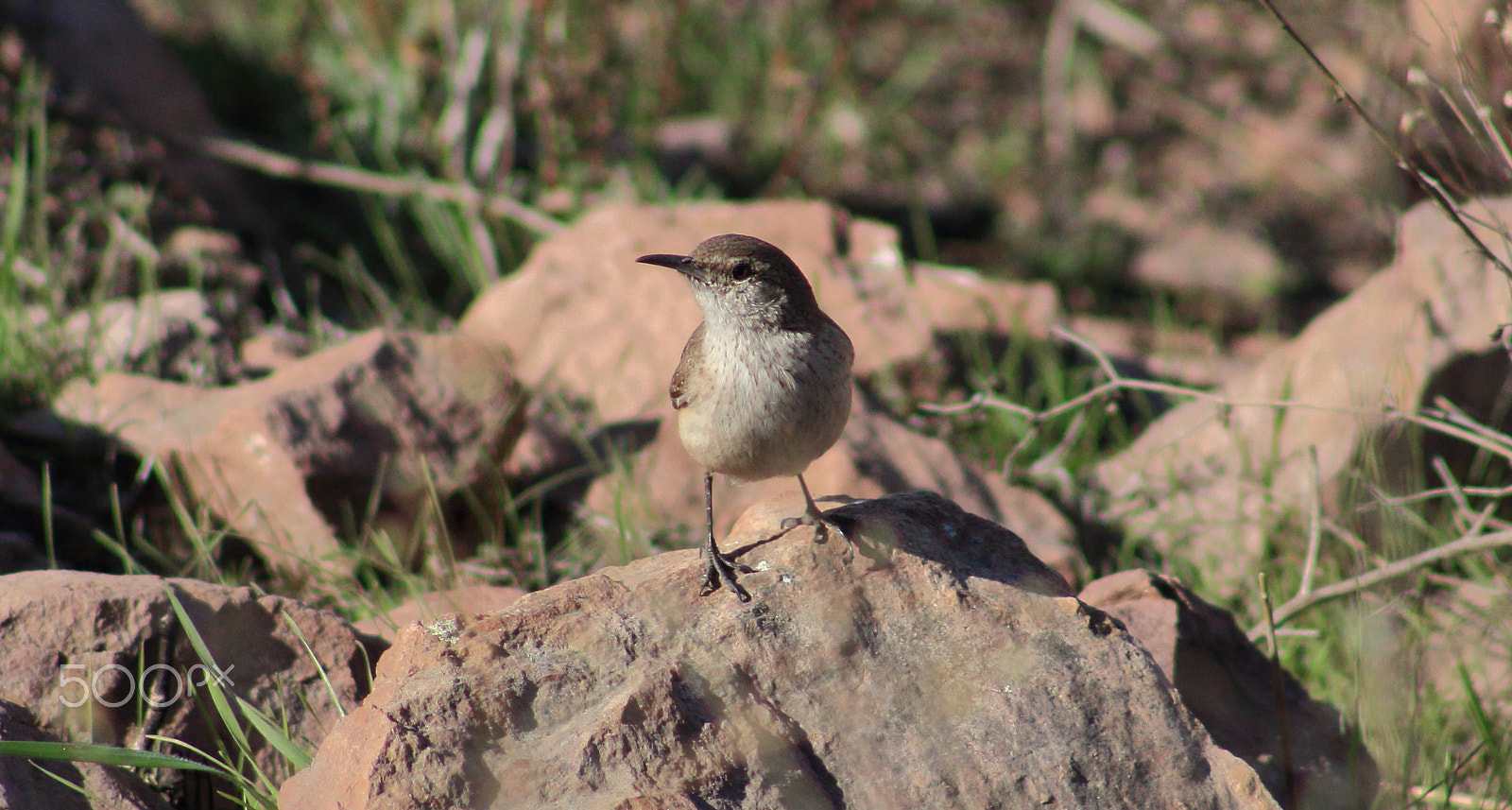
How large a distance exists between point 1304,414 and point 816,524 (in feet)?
9.38

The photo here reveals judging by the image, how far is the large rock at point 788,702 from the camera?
8.39 ft

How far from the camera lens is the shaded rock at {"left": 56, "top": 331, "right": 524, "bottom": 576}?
418 cm

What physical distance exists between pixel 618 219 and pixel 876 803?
167 inches

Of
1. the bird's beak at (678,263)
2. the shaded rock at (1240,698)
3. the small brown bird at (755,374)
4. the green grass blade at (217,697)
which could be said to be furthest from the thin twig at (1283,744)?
the green grass blade at (217,697)

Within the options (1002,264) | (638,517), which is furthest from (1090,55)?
(638,517)

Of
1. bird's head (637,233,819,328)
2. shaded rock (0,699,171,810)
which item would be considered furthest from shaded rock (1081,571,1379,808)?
shaded rock (0,699,171,810)

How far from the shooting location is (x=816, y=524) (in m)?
3.25

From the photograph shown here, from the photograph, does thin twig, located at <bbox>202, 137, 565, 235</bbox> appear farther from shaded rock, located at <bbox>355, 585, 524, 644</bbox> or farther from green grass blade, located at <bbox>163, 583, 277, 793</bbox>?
green grass blade, located at <bbox>163, 583, 277, 793</bbox>

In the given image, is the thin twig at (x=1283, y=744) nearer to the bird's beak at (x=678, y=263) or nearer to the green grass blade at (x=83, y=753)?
the bird's beak at (x=678, y=263)

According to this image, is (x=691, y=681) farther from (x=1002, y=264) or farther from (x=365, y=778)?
(x=1002, y=264)

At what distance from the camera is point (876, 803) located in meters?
2.68

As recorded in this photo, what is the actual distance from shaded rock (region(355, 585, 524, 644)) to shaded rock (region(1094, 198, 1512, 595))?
2705 millimetres

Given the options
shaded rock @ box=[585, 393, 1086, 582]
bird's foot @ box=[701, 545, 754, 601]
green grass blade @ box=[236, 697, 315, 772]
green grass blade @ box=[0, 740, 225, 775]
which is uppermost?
bird's foot @ box=[701, 545, 754, 601]

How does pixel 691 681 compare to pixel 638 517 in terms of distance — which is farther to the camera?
pixel 638 517
